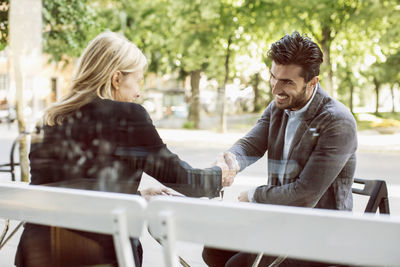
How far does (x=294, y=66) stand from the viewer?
2178 millimetres

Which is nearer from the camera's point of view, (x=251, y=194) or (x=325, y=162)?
(x=325, y=162)

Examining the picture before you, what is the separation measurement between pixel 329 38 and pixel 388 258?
8.87 feet

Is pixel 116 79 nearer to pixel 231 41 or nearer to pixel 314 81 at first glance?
pixel 314 81

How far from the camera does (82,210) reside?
151 centimetres

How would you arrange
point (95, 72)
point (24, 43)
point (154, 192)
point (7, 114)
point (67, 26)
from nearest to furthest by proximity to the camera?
1. point (95, 72)
2. point (154, 192)
3. point (24, 43)
4. point (67, 26)
5. point (7, 114)

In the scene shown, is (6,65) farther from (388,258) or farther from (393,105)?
(388,258)

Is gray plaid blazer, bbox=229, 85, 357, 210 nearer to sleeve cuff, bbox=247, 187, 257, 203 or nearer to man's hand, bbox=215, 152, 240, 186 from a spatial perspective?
sleeve cuff, bbox=247, 187, 257, 203

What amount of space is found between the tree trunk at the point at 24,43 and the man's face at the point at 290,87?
3.58 metres

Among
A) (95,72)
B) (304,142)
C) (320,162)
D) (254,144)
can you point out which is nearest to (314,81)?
(304,142)

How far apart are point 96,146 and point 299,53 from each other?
924 mm

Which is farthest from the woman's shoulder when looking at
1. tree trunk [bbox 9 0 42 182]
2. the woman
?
tree trunk [bbox 9 0 42 182]

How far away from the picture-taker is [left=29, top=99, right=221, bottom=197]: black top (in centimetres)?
177

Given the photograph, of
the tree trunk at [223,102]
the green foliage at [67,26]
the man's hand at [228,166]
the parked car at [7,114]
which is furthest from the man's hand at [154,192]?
the parked car at [7,114]

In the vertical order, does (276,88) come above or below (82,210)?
above
